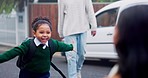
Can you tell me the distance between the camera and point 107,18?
10789mm

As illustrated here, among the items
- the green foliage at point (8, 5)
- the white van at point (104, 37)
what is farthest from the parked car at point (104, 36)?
the green foliage at point (8, 5)

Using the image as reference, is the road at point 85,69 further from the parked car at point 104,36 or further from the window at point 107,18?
the window at point 107,18

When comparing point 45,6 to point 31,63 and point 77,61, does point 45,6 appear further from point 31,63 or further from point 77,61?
point 31,63

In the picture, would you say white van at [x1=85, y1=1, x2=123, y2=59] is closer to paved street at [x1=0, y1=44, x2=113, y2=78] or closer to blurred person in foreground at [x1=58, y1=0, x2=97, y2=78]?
paved street at [x1=0, y1=44, x2=113, y2=78]

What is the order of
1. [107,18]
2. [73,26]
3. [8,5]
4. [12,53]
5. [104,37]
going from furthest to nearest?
[8,5] < [107,18] < [104,37] < [73,26] < [12,53]

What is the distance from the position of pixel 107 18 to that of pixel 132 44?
8.86 metres

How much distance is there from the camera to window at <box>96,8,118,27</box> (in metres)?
10.7

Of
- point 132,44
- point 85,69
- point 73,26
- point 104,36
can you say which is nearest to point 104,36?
point 104,36

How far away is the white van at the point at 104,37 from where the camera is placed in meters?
10.4

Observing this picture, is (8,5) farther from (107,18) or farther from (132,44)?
(132,44)

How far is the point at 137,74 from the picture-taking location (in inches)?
76.9

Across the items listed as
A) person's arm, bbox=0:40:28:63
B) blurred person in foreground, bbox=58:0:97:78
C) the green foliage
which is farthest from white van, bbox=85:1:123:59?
the green foliage

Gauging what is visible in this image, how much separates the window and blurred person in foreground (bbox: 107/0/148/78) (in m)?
8.63

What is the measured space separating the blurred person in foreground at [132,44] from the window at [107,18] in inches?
340
